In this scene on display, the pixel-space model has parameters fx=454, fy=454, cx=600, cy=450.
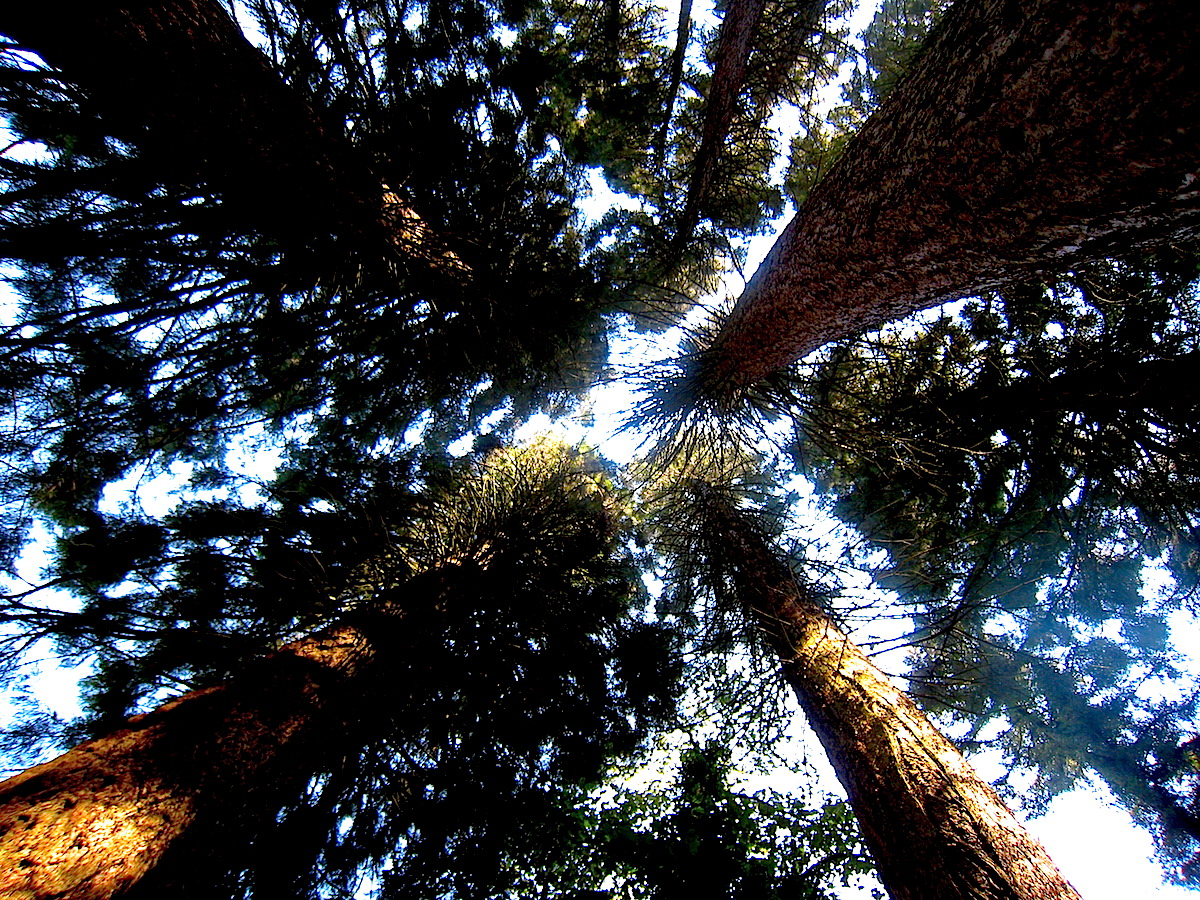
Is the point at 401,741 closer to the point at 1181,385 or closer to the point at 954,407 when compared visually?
the point at 954,407

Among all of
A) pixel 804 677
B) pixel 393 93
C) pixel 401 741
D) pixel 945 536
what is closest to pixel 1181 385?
pixel 945 536

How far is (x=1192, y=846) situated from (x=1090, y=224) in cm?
1011

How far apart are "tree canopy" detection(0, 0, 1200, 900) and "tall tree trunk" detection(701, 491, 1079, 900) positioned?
79mm

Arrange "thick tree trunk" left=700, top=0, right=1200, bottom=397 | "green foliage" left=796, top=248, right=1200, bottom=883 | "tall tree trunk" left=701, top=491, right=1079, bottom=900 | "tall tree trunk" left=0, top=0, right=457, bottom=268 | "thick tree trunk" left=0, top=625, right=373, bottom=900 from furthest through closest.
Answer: "green foliage" left=796, top=248, right=1200, bottom=883 → "tall tree trunk" left=0, top=0, right=457, bottom=268 → "tall tree trunk" left=701, top=491, right=1079, bottom=900 → "thick tree trunk" left=0, top=625, right=373, bottom=900 → "thick tree trunk" left=700, top=0, right=1200, bottom=397

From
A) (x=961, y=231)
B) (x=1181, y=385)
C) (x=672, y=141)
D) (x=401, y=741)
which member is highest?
(x=672, y=141)

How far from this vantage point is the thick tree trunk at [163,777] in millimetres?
1711

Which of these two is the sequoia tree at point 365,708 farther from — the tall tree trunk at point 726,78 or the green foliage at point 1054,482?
the tall tree trunk at point 726,78

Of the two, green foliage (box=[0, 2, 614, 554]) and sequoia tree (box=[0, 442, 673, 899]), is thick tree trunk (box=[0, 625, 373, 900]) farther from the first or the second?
green foliage (box=[0, 2, 614, 554])

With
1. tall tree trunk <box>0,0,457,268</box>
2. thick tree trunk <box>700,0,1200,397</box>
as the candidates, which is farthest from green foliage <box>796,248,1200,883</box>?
tall tree trunk <box>0,0,457,268</box>

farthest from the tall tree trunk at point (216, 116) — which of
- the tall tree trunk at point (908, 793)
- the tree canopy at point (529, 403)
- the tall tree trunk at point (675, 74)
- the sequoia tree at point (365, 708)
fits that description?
the tall tree trunk at point (908, 793)

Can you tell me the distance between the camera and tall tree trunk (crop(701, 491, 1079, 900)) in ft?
6.67

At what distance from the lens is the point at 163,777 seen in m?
2.19

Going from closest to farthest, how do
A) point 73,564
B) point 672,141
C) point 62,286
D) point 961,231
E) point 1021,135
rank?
point 1021,135 < point 961,231 < point 62,286 < point 73,564 < point 672,141

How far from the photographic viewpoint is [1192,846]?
240 inches
